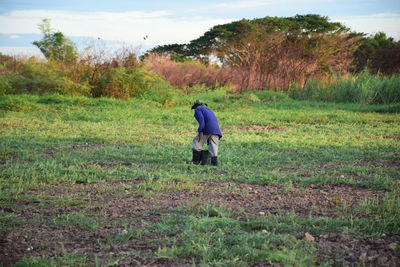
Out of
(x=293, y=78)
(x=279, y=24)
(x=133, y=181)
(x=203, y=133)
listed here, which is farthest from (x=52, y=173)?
(x=279, y=24)

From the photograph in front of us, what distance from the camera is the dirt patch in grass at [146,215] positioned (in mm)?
4102

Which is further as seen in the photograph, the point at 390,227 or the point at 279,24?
the point at 279,24

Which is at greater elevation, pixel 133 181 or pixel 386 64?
pixel 386 64

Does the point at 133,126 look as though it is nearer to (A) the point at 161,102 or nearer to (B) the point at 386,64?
(A) the point at 161,102

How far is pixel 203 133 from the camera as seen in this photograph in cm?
823

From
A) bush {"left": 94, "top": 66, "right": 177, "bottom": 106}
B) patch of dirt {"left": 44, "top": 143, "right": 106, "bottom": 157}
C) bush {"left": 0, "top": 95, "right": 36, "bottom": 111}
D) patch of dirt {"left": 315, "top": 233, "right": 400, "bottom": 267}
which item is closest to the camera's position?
patch of dirt {"left": 315, "top": 233, "right": 400, "bottom": 267}

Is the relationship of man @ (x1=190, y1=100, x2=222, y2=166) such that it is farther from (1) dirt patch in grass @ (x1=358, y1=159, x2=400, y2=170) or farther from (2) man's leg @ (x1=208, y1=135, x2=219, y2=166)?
(1) dirt patch in grass @ (x1=358, y1=159, x2=400, y2=170)

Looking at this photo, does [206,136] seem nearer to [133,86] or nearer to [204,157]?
[204,157]

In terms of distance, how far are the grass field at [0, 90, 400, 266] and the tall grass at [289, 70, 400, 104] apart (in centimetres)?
704

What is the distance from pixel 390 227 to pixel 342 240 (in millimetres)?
679

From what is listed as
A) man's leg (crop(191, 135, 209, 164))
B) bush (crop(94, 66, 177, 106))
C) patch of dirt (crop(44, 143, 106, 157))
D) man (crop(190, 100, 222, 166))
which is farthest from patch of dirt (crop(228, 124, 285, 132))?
bush (crop(94, 66, 177, 106))

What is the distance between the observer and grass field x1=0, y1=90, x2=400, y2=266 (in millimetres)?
4133

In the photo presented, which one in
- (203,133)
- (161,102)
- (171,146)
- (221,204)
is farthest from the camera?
(161,102)

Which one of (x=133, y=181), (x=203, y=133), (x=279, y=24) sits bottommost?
(x=133, y=181)
